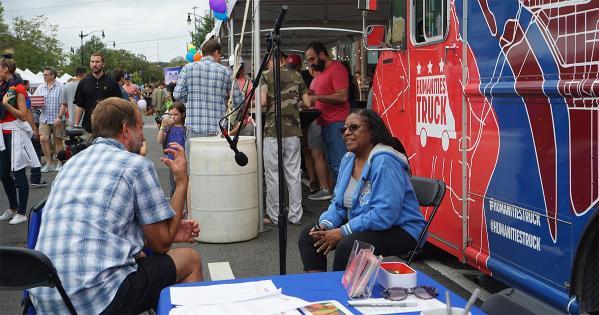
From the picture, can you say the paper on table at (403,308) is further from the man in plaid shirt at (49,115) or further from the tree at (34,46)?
the tree at (34,46)

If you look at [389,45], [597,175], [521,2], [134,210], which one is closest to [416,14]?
[389,45]

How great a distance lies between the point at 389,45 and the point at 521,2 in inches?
77.9

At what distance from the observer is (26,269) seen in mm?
2590

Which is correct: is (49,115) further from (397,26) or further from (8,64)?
(397,26)

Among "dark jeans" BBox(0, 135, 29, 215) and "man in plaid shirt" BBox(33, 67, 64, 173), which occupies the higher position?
"man in plaid shirt" BBox(33, 67, 64, 173)

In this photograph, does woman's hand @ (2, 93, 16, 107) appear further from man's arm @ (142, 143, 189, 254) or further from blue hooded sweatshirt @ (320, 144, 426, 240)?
blue hooded sweatshirt @ (320, 144, 426, 240)

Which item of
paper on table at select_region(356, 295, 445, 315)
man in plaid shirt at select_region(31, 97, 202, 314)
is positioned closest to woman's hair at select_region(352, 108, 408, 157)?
man in plaid shirt at select_region(31, 97, 202, 314)

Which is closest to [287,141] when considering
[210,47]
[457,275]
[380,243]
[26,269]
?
[210,47]

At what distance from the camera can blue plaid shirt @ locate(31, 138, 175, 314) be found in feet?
9.11

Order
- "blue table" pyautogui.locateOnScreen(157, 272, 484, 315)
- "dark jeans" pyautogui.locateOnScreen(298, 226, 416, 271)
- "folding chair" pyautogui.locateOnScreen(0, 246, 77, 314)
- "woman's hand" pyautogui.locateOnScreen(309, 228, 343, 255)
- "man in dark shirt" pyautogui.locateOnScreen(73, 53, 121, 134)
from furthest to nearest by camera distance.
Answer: "man in dark shirt" pyautogui.locateOnScreen(73, 53, 121, 134)
"woman's hand" pyautogui.locateOnScreen(309, 228, 343, 255)
"dark jeans" pyautogui.locateOnScreen(298, 226, 416, 271)
"folding chair" pyautogui.locateOnScreen(0, 246, 77, 314)
"blue table" pyautogui.locateOnScreen(157, 272, 484, 315)

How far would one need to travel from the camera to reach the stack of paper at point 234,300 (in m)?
2.23

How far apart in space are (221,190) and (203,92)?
3.90 ft

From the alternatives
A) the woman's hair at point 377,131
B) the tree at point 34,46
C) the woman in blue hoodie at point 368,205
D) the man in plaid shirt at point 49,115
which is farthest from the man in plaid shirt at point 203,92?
the tree at point 34,46

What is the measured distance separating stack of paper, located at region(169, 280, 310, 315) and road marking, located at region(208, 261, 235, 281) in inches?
106
